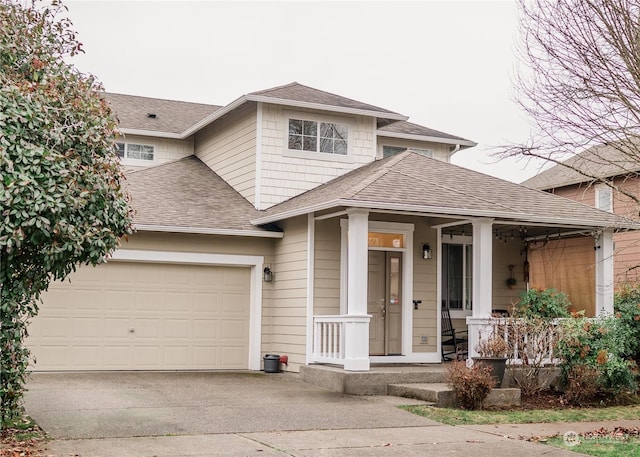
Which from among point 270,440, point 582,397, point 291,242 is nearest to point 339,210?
point 291,242

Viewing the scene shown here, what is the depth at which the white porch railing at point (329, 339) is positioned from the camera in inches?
514

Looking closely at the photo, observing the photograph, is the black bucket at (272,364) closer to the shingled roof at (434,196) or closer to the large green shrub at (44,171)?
the shingled roof at (434,196)

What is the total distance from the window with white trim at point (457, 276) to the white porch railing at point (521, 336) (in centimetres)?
284

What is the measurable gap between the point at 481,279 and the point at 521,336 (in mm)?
1181

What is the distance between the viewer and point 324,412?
1040 cm

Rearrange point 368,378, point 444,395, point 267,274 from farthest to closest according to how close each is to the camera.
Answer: point 267,274
point 368,378
point 444,395

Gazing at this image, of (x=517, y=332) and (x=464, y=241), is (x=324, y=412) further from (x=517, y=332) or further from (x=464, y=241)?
(x=464, y=241)

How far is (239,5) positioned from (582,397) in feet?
40.5

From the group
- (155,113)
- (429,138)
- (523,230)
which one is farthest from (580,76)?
(155,113)

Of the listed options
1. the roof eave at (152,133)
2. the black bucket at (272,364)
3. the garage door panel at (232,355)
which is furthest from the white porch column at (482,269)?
the roof eave at (152,133)

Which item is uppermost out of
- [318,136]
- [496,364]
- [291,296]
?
[318,136]

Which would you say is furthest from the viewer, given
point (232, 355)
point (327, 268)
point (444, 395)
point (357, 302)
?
point (232, 355)

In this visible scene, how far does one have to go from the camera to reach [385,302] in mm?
14953

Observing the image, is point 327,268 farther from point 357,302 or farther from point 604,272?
point 604,272
